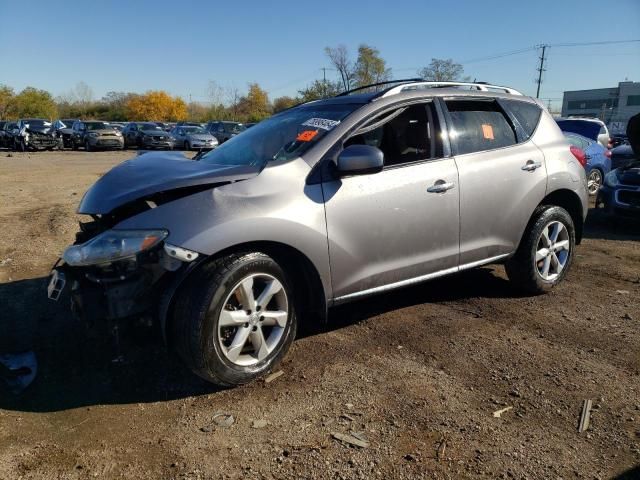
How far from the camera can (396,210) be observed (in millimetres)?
3607

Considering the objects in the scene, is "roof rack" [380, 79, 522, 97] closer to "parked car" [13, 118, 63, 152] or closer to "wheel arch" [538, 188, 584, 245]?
"wheel arch" [538, 188, 584, 245]

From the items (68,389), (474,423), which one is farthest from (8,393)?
(474,423)

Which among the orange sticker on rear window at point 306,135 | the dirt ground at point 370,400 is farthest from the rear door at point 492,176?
the orange sticker on rear window at point 306,135

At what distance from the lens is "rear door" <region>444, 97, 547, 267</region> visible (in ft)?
13.3

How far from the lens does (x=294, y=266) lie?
3.41 meters

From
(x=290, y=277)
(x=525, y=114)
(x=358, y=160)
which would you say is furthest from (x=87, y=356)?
(x=525, y=114)

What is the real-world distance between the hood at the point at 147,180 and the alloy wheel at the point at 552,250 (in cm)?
281

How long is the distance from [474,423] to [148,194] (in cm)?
222

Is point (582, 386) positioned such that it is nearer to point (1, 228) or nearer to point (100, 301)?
point (100, 301)

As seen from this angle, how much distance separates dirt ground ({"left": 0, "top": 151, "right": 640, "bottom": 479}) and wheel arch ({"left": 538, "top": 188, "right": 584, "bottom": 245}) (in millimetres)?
778

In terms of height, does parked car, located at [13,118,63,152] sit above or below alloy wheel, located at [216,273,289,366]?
above

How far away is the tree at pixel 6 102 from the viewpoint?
253 ft

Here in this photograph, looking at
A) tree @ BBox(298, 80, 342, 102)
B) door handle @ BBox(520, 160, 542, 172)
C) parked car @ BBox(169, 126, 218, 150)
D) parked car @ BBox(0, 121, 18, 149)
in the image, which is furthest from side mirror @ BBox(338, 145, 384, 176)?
tree @ BBox(298, 80, 342, 102)

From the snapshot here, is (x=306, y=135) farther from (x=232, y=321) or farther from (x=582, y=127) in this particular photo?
(x=582, y=127)
